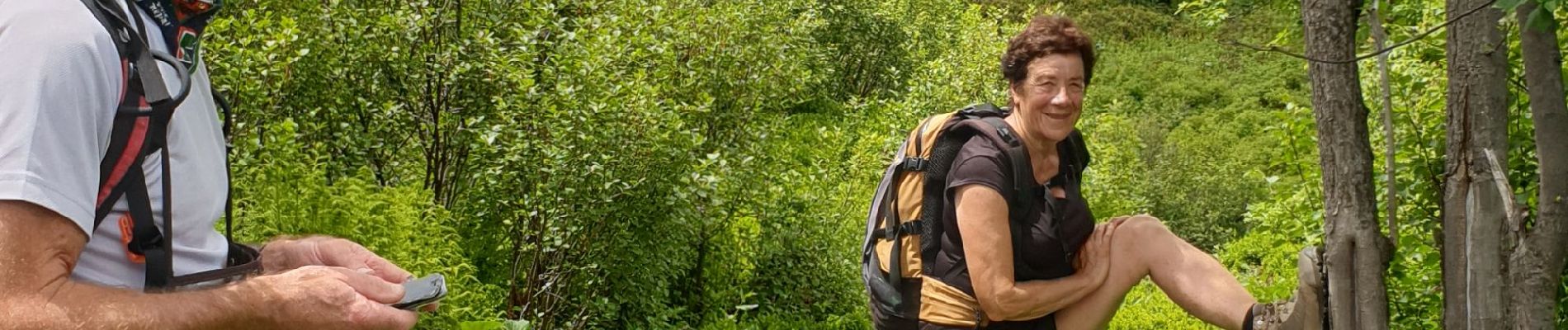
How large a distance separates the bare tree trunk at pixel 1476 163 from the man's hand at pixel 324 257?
5.39ft

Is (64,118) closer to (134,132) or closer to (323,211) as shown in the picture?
(134,132)

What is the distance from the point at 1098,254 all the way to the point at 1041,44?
462 mm

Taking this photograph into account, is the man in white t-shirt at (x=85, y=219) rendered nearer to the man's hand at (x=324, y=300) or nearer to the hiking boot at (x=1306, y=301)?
the man's hand at (x=324, y=300)

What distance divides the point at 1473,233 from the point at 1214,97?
27.8m

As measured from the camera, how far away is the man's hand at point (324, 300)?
1.36 meters

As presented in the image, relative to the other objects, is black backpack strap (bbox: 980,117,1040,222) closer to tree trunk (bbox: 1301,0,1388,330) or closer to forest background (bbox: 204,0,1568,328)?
forest background (bbox: 204,0,1568,328)

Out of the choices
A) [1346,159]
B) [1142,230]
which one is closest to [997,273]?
[1142,230]

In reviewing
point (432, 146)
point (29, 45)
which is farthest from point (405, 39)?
point (29, 45)

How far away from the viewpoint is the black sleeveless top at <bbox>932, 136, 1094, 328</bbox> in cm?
288

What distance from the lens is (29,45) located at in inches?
47.2

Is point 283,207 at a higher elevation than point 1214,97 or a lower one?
higher

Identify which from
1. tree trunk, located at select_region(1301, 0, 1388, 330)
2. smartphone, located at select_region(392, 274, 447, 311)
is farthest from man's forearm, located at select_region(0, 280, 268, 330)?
tree trunk, located at select_region(1301, 0, 1388, 330)

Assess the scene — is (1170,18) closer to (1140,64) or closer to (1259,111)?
(1140,64)

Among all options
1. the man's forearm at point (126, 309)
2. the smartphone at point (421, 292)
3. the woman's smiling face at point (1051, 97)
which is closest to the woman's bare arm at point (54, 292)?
the man's forearm at point (126, 309)
